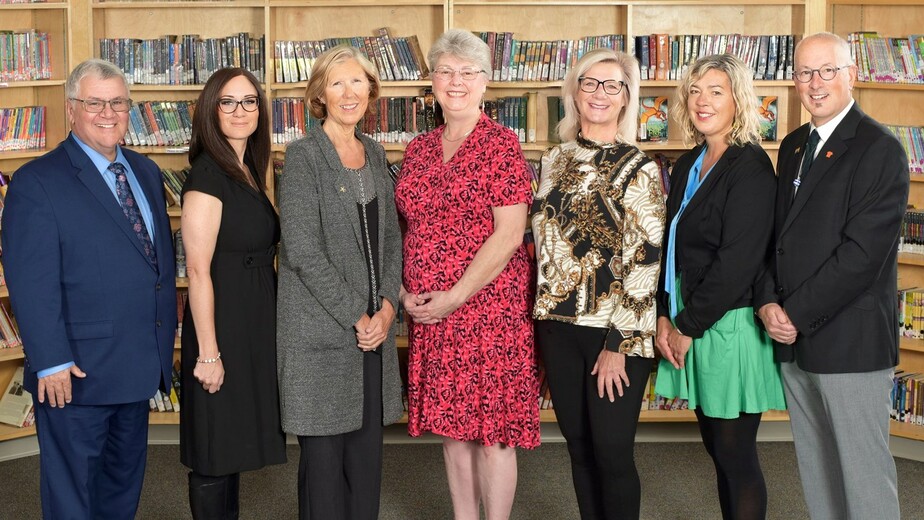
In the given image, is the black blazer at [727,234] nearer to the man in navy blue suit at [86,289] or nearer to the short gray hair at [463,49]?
the short gray hair at [463,49]

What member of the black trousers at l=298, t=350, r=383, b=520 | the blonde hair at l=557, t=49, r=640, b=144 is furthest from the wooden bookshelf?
the blonde hair at l=557, t=49, r=640, b=144

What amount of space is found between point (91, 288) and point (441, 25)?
2.77 metres

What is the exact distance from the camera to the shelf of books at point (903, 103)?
4.75 m

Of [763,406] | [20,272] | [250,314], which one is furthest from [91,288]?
[763,406]

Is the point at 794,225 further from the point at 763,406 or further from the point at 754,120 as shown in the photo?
the point at 763,406

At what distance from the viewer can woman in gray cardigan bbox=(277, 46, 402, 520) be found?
2.90 m

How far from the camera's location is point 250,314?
295 centimetres

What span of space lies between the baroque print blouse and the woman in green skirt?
5.2 inches

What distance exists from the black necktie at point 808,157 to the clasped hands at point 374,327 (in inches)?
51.2

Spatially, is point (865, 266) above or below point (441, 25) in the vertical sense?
below

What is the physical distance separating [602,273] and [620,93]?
1.89ft

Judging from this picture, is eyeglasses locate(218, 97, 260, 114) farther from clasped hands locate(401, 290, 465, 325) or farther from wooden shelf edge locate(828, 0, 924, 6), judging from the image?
wooden shelf edge locate(828, 0, 924, 6)

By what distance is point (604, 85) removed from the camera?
9.86 ft


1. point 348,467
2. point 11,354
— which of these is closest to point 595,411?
point 348,467
